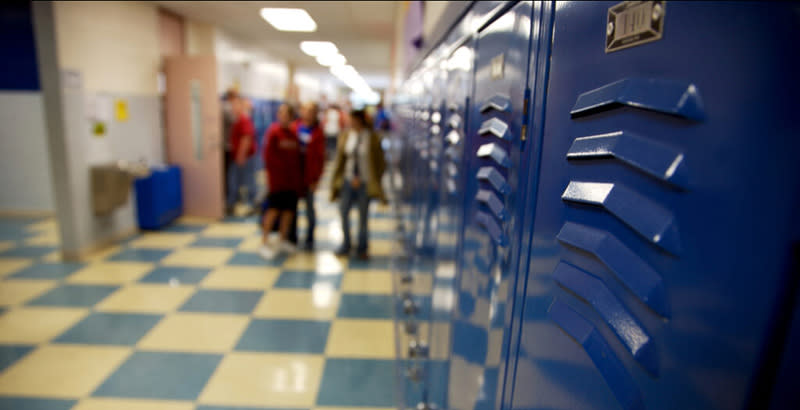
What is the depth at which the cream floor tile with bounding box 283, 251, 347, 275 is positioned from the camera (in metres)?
4.21

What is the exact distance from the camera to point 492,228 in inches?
39.0

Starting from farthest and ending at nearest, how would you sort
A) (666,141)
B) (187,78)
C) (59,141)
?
1. (187,78)
2. (59,141)
3. (666,141)

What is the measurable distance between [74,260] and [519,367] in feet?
15.5

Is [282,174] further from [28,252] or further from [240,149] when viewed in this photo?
[28,252]

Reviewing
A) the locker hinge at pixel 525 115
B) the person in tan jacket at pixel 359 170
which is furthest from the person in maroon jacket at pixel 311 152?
the locker hinge at pixel 525 115

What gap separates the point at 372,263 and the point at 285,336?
1.62 metres

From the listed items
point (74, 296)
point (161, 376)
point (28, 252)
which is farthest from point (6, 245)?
point (161, 376)

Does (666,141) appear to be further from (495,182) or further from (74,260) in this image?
(74,260)

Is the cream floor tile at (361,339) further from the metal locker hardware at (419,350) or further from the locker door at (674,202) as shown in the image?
the locker door at (674,202)

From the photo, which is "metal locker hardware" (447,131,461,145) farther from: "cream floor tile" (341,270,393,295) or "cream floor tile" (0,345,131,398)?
"cream floor tile" (341,270,393,295)

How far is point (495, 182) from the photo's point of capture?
3.15 ft

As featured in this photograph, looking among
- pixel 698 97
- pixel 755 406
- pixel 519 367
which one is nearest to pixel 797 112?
pixel 698 97

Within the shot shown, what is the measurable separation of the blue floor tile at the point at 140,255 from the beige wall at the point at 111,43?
1.60 m

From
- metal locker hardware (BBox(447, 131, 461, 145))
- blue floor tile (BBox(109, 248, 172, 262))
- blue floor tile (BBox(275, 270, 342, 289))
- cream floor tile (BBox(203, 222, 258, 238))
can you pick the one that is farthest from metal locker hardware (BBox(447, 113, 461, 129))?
cream floor tile (BBox(203, 222, 258, 238))
